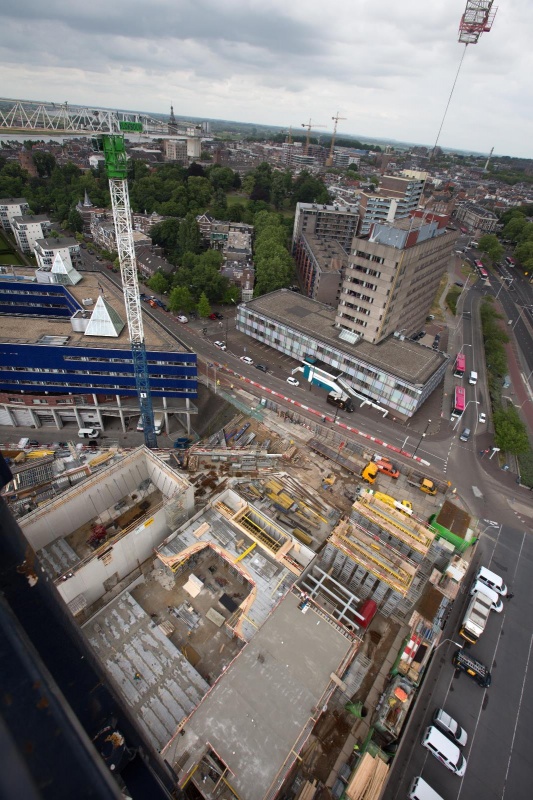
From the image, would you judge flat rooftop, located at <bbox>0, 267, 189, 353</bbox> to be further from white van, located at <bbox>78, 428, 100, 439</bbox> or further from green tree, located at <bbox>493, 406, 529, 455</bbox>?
green tree, located at <bbox>493, 406, 529, 455</bbox>

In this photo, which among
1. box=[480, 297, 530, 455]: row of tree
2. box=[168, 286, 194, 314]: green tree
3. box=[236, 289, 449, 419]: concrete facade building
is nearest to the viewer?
box=[480, 297, 530, 455]: row of tree

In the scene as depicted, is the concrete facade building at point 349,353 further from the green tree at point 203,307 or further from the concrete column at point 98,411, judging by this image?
the concrete column at point 98,411

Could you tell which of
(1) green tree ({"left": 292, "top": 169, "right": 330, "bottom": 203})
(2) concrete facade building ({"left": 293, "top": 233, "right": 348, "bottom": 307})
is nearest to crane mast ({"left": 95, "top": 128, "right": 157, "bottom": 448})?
(2) concrete facade building ({"left": 293, "top": 233, "right": 348, "bottom": 307})

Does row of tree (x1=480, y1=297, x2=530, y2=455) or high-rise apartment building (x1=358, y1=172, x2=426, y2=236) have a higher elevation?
high-rise apartment building (x1=358, y1=172, x2=426, y2=236)

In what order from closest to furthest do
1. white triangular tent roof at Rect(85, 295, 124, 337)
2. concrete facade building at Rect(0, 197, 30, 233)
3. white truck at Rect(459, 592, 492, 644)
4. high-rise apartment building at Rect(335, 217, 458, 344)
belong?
white truck at Rect(459, 592, 492, 644)
white triangular tent roof at Rect(85, 295, 124, 337)
high-rise apartment building at Rect(335, 217, 458, 344)
concrete facade building at Rect(0, 197, 30, 233)

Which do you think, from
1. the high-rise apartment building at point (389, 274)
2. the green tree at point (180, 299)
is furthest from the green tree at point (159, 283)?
the high-rise apartment building at point (389, 274)

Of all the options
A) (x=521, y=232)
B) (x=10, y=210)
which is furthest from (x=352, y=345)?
(x=521, y=232)
